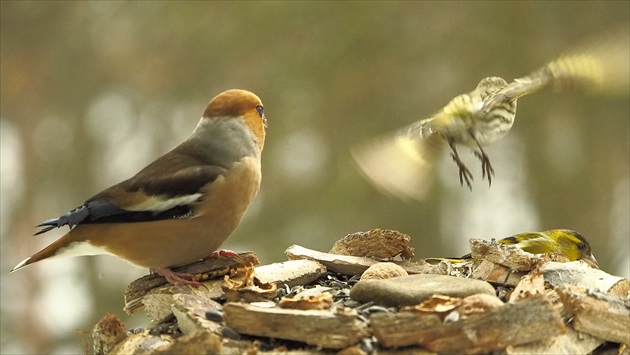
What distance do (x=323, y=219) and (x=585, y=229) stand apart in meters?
0.96

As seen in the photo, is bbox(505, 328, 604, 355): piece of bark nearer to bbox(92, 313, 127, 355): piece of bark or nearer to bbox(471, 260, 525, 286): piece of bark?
bbox(471, 260, 525, 286): piece of bark

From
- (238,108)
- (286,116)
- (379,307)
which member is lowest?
(379,307)

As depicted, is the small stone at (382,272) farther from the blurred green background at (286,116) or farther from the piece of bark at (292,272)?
the blurred green background at (286,116)

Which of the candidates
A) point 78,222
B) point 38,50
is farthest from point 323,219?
point 78,222

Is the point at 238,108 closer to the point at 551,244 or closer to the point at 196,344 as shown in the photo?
the point at 196,344

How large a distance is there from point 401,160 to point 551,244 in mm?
389


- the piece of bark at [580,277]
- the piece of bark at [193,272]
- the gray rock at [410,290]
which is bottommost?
the piece of bark at [580,277]

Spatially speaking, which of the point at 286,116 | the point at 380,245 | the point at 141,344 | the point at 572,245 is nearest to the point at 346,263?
the point at 380,245

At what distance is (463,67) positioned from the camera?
3004mm

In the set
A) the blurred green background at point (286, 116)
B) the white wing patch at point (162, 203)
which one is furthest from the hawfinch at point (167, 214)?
the blurred green background at point (286, 116)

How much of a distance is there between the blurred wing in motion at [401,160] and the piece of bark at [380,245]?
0.30 feet

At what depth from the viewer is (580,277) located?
1457mm

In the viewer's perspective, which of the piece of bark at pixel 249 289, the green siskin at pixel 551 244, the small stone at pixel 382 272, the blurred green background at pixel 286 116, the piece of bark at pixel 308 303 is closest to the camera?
the piece of bark at pixel 308 303

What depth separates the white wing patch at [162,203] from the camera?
4.93 ft
